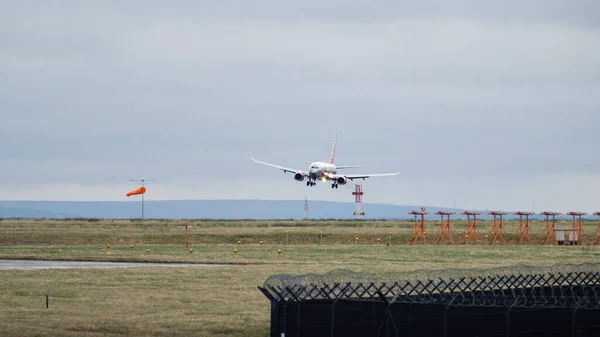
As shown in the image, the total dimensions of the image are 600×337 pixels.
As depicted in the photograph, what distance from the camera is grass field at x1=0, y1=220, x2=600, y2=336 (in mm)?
39531

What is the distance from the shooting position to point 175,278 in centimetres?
6041

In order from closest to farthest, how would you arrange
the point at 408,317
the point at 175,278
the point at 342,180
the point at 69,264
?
the point at 408,317
the point at 175,278
the point at 69,264
the point at 342,180

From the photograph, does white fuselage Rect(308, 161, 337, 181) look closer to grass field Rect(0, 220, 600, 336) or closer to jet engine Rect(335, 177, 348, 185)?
jet engine Rect(335, 177, 348, 185)

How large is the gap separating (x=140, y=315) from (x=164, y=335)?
6059mm

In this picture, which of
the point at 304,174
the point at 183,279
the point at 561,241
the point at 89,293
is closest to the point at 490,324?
the point at 89,293

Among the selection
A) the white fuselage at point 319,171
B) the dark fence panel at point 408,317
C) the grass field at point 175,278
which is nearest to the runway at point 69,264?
the grass field at point 175,278

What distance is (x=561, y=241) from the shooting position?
114 metres

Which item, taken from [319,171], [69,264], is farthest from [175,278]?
[319,171]

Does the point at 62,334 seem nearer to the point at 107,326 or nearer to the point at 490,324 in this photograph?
the point at 107,326

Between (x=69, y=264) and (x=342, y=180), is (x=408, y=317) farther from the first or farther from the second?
(x=342, y=180)

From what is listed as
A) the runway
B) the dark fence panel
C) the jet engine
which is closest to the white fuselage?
the jet engine

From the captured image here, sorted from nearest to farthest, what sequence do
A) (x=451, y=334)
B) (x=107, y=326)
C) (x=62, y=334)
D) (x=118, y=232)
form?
(x=451, y=334)
(x=62, y=334)
(x=107, y=326)
(x=118, y=232)

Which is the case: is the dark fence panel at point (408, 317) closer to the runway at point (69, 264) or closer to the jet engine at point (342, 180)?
the runway at point (69, 264)

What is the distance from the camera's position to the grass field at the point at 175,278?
1556 inches
